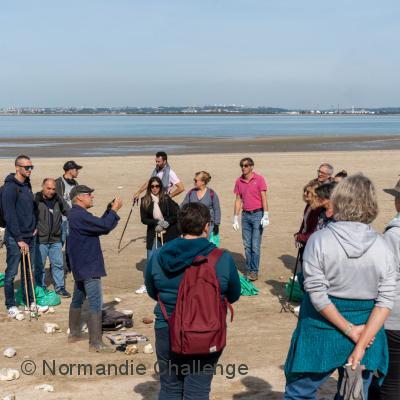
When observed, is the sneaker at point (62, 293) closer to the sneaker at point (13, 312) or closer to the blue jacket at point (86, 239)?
the sneaker at point (13, 312)

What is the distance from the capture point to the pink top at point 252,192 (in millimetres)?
10906

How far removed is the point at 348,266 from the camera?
12.8 ft

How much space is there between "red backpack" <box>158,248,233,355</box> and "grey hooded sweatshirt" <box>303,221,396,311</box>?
25.9 inches

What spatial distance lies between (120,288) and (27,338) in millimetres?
2554

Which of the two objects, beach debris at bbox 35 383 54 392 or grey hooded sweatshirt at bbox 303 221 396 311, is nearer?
grey hooded sweatshirt at bbox 303 221 396 311

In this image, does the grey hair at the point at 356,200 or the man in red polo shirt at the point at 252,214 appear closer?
the grey hair at the point at 356,200

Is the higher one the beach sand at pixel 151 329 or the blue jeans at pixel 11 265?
the blue jeans at pixel 11 265

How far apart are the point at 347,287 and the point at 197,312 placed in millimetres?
960

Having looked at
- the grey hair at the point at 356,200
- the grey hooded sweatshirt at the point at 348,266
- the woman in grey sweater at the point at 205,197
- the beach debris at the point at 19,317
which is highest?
the grey hair at the point at 356,200

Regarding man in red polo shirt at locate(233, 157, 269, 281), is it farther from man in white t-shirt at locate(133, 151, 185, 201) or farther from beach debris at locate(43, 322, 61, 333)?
beach debris at locate(43, 322, 61, 333)

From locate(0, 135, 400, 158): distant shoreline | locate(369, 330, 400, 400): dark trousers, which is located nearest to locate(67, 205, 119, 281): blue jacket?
locate(369, 330, 400, 400): dark trousers

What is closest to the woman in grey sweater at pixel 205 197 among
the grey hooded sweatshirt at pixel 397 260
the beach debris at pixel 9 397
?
the beach debris at pixel 9 397

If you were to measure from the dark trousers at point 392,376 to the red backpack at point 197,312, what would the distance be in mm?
1188

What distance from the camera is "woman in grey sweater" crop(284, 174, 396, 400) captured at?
3898 mm
